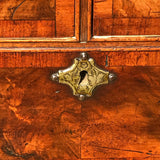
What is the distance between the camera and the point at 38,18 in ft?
1.95

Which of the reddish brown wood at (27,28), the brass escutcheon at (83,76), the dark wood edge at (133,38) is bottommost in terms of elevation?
the brass escutcheon at (83,76)

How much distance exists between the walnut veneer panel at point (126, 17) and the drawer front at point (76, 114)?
0.05 metres

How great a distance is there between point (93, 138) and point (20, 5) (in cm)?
37

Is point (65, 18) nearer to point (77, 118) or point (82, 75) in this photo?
point (82, 75)

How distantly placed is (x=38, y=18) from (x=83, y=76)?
0.57ft

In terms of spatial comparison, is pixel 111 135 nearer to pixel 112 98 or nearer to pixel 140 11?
pixel 112 98

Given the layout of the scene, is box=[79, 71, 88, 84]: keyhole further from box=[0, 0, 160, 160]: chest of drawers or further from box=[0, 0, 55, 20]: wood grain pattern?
box=[0, 0, 55, 20]: wood grain pattern

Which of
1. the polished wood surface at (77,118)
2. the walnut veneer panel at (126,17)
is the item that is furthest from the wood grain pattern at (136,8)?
the polished wood surface at (77,118)

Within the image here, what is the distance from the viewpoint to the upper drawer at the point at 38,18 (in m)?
0.59

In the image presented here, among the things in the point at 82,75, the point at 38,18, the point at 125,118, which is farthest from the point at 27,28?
the point at 125,118

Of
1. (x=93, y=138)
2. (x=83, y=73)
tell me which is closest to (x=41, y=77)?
(x=83, y=73)

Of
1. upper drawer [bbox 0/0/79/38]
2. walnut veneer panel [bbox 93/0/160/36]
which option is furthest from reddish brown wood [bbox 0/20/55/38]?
walnut veneer panel [bbox 93/0/160/36]

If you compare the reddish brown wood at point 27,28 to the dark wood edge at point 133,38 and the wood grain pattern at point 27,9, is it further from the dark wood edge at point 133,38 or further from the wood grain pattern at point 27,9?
the dark wood edge at point 133,38

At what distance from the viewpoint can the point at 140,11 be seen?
60 cm
